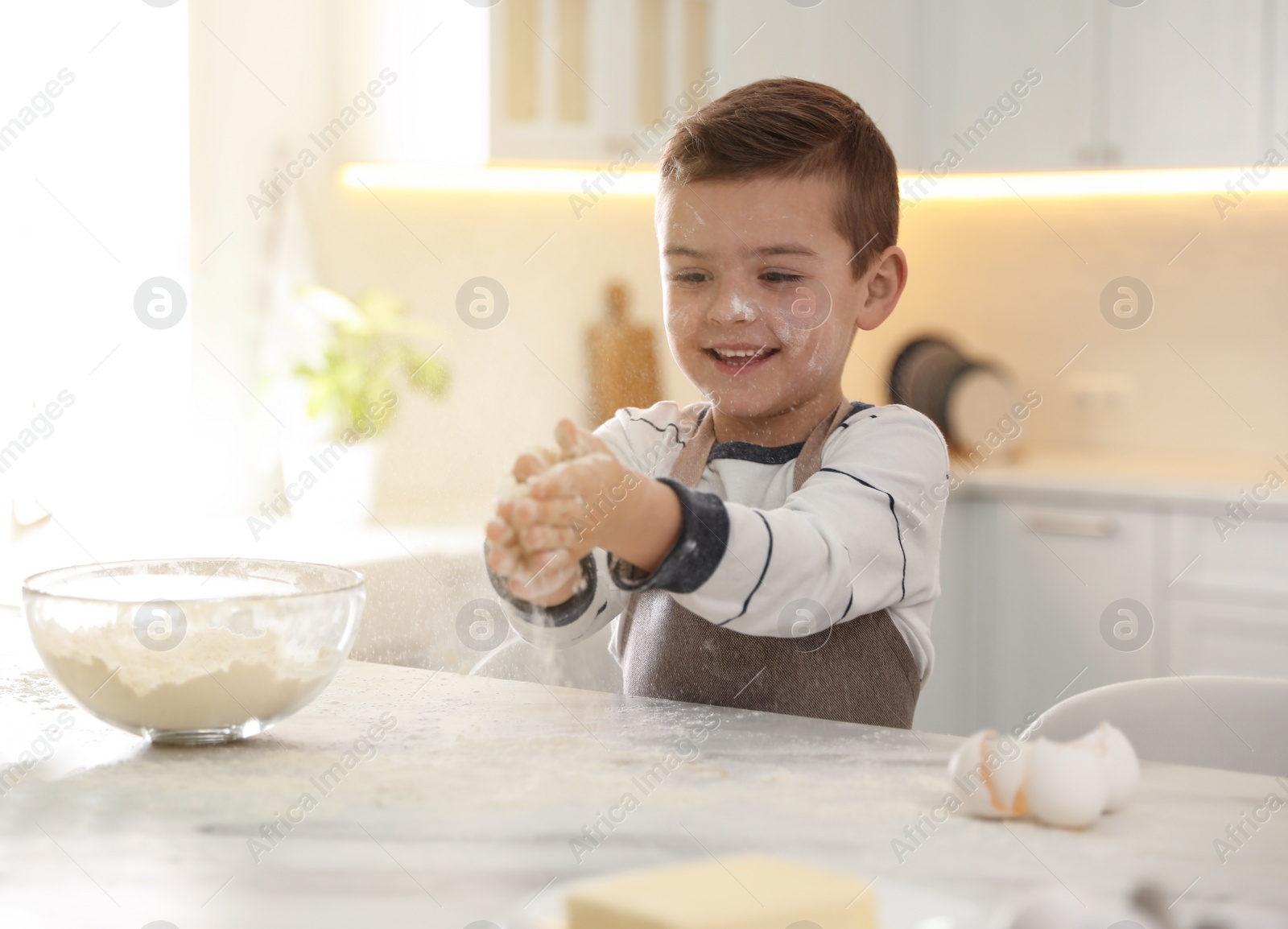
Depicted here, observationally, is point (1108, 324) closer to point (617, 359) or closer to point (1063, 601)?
point (1063, 601)

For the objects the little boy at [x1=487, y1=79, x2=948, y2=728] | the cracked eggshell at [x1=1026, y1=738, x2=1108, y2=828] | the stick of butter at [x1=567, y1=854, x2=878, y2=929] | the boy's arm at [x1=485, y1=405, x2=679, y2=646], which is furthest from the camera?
the little boy at [x1=487, y1=79, x2=948, y2=728]

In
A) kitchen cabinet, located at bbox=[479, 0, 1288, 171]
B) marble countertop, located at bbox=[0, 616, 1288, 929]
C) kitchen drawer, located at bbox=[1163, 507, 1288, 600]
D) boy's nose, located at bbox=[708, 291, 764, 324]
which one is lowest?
kitchen drawer, located at bbox=[1163, 507, 1288, 600]

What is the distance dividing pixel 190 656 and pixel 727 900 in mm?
311

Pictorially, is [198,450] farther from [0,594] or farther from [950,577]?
[950,577]

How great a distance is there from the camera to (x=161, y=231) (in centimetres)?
148

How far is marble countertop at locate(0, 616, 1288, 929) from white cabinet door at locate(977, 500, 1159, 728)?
1355 mm

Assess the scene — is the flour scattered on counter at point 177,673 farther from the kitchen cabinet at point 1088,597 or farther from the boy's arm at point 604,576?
the kitchen cabinet at point 1088,597

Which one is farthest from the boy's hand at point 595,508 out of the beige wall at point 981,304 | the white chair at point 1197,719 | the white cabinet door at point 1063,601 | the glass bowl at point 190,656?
the white cabinet door at point 1063,601

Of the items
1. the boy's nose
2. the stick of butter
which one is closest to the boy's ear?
the boy's nose

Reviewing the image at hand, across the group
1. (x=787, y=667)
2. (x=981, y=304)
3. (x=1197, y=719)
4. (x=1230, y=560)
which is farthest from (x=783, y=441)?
(x=981, y=304)

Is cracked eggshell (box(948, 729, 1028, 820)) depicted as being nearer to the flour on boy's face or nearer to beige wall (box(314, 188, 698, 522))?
the flour on boy's face

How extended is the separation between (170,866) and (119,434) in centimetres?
113

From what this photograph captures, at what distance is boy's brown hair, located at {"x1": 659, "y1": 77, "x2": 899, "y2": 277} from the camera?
789mm

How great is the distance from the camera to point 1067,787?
47 centimetres
